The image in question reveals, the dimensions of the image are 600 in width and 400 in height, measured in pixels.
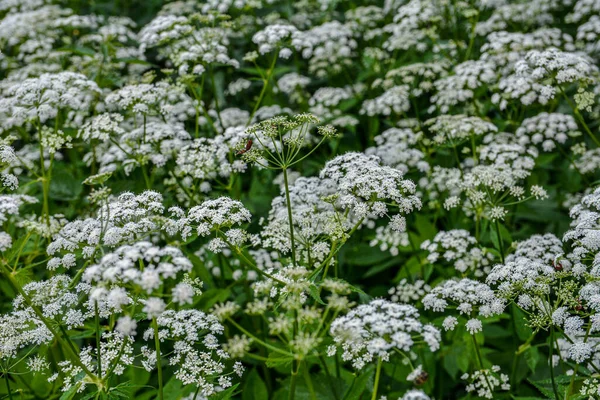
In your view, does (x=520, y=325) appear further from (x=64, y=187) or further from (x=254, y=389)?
(x=64, y=187)

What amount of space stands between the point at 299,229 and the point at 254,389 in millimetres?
2006

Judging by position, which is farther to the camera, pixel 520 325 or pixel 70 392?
pixel 520 325

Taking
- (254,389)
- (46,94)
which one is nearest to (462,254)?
(254,389)

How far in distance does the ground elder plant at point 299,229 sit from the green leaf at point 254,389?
24 millimetres

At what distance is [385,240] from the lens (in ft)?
29.2

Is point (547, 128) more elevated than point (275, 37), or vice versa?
point (275, 37)

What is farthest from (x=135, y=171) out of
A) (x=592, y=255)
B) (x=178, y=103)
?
(x=592, y=255)

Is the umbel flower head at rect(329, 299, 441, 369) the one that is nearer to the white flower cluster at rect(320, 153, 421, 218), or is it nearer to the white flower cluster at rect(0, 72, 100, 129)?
the white flower cluster at rect(320, 153, 421, 218)

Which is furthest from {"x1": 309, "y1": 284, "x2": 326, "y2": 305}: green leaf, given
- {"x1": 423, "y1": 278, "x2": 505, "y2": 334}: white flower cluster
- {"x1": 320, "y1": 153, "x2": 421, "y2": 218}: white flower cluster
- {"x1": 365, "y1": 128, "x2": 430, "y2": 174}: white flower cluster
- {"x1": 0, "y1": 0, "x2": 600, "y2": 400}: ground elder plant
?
{"x1": 365, "y1": 128, "x2": 430, "y2": 174}: white flower cluster

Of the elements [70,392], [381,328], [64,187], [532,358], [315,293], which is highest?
[381,328]

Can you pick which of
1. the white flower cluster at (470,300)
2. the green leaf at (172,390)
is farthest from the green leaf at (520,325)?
the green leaf at (172,390)

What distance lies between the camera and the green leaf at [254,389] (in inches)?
287

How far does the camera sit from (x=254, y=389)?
733cm

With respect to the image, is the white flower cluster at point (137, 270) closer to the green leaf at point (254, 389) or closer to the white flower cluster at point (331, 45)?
the green leaf at point (254, 389)
